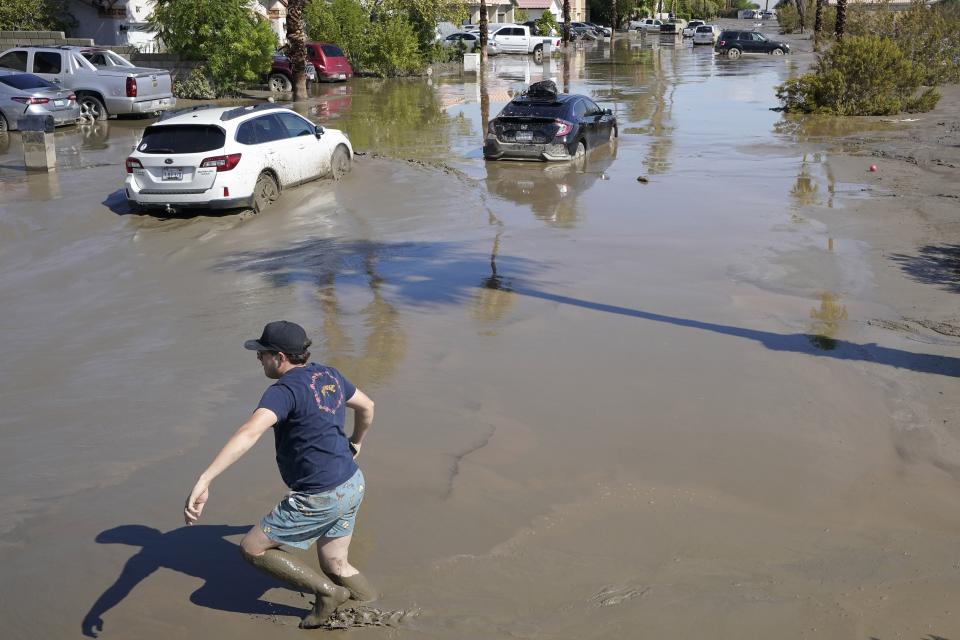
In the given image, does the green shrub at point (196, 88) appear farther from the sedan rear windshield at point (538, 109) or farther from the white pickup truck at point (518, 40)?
the white pickup truck at point (518, 40)

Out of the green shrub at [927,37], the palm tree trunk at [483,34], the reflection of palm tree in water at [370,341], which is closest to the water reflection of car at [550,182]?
the reflection of palm tree in water at [370,341]

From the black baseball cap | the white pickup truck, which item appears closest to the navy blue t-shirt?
the black baseball cap

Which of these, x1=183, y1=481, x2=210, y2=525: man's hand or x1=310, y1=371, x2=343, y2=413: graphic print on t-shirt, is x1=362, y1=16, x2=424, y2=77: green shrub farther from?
x1=183, y1=481, x2=210, y2=525: man's hand

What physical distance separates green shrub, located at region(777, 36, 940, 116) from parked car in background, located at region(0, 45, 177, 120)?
1898 cm

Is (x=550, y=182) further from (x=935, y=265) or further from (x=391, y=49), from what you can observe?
(x=391, y=49)

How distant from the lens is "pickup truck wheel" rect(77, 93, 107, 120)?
26302 millimetres

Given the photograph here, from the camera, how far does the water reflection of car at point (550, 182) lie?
15570 mm

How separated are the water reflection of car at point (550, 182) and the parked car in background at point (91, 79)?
1191 centimetres

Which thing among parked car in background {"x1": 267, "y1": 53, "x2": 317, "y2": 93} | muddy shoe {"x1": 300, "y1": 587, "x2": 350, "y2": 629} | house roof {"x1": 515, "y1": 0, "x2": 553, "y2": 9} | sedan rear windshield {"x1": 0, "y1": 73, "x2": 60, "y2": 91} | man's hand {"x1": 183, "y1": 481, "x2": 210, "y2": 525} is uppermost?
house roof {"x1": 515, "y1": 0, "x2": 553, "y2": 9}

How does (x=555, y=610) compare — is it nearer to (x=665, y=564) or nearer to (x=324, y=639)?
(x=665, y=564)

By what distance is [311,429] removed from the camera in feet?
15.1

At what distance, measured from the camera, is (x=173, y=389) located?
8.21 metres

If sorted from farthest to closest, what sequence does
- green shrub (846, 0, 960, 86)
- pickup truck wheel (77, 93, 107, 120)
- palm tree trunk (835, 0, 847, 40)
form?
palm tree trunk (835, 0, 847, 40)
green shrub (846, 0, 960, 86)
pickup truck wheel (77, 93, 107, 120)

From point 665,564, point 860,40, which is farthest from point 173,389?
point 860,40
